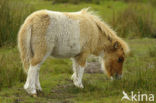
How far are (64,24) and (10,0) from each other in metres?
4.40

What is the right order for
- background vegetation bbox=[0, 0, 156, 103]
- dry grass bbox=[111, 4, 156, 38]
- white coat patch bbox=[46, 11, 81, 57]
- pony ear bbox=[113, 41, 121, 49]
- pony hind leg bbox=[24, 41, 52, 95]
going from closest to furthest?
pony hind leg bbox=[24, 41, 52, 95] → white coat patch bbox=[46, 11, 81, 57] → background vegetation bbox=[0, 0, 156, 103] → pony ear bbox=[113, 41, 121, 49] → dry grass bbox=[111, 4, 156, 38]

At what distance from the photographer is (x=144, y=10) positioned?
610 inches

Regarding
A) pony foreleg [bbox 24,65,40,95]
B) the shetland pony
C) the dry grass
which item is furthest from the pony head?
the dry grass

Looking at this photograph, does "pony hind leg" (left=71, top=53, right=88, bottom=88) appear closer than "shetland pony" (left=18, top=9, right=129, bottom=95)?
No

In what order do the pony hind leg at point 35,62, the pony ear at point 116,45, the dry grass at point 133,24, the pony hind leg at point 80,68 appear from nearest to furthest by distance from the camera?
1. the pony hind leg at point 35,62
2. the pony hind leg at point 80,68
3. the pony ear at point 116,45
4. the dry grass at point 133,24

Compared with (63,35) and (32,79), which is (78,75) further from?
(32,79)

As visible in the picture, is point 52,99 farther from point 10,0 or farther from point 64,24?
point 10,0

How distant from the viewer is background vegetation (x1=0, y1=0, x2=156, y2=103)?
7164 millimetres

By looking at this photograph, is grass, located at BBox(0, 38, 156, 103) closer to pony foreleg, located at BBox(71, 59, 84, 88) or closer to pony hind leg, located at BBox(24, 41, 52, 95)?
pony foreleg, located at BBox(71, 59, 84, 88)

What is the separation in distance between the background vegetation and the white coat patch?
0.87 metres

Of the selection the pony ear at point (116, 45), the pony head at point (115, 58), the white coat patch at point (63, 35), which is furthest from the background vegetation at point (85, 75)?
the white coat patch at point (63, 35)

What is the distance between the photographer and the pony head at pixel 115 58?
8273 millimetres

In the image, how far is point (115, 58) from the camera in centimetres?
827

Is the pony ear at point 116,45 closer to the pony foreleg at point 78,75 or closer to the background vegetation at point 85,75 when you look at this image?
the background vegetation at point 85,75
